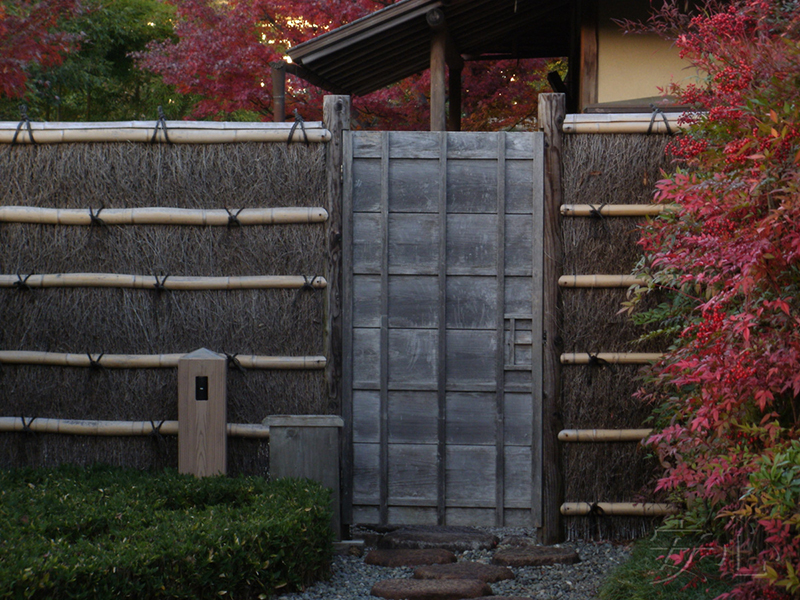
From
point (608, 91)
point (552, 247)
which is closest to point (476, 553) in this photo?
point (552, 247)

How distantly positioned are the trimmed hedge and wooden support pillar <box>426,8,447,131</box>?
3968 millimetres

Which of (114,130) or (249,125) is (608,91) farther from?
(114,130)

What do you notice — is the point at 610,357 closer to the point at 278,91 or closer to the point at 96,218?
the point at 96,218

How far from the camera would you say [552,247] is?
443 cm

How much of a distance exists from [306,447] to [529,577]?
1.37 metres

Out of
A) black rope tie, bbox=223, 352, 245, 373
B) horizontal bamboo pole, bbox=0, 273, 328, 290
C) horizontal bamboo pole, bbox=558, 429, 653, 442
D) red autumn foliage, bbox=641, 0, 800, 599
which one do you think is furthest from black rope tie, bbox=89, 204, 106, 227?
red autumn foliage, bbox=641, 0, 800, 599

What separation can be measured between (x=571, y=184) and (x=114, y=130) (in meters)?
2.69

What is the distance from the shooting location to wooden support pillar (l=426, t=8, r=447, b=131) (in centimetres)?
694

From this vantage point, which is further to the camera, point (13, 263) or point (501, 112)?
point (501, 112)

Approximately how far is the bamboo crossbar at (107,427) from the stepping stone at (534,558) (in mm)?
1506

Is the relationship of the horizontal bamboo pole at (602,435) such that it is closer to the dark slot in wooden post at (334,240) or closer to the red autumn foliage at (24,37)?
the dark slot in wooden post at (334,240)

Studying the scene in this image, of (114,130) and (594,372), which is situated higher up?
(114,130)

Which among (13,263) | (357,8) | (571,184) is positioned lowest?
(13,263)

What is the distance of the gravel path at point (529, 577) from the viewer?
12.2 feet
